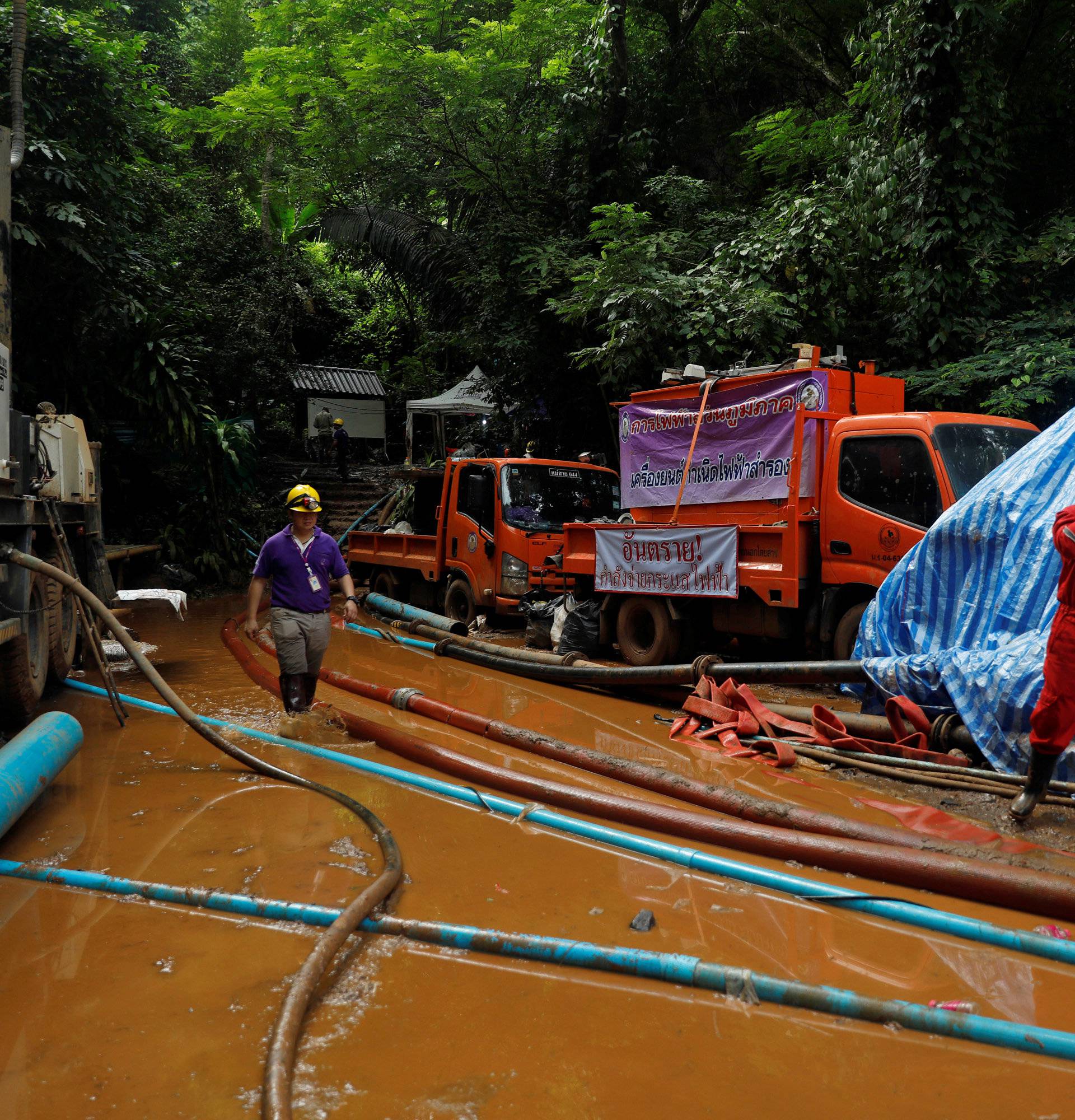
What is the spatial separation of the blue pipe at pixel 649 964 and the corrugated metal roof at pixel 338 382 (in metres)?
25.7

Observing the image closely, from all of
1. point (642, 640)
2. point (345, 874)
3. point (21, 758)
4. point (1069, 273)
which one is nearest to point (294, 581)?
point (21, 758)

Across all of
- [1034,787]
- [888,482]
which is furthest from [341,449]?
[1034,787]

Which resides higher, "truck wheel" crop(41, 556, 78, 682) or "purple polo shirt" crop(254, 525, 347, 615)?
"purple polo shirt" crop(254, 525, 347, 615)

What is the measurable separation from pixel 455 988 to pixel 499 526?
8.03 m

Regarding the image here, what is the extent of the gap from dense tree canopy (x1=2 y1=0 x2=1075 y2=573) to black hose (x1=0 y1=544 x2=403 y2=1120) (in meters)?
7.71

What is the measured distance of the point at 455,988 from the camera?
296cm

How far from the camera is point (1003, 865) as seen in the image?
3.71m

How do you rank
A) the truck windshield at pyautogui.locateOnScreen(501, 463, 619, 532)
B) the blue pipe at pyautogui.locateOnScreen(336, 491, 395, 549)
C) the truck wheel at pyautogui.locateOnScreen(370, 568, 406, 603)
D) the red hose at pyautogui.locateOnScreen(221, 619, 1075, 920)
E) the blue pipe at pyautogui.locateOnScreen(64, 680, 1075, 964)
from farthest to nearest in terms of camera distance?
1. the blue pipe at pyautogui.locateOnScreen(336, 491, 395, 549)
2. the truck wheel at pyautogui.locateOnScreen(370, 568, 406, 603)
3. the truck windshield at pyautogui.locateOnScreen(501, 463, 619, 532)
4. the red hose at pyautogui.locateOnScreen(221, 619, 1075, 920)
5. the blue pipe at pyautogui.locateOnScreen(64, 680, 1075, 964)

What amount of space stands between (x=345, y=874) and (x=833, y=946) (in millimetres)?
1931

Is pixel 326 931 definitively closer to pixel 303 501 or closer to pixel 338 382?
pixel 303 501

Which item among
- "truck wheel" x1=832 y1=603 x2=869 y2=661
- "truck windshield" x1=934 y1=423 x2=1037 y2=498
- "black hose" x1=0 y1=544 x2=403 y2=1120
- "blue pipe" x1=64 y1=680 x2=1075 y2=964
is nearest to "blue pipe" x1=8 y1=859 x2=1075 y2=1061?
"black hose" x1=0 y1=544 x2=403 y2=1120

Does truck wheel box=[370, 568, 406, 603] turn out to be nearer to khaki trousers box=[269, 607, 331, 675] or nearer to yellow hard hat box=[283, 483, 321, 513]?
khaki trousers box=[269, 607, 331, 675]

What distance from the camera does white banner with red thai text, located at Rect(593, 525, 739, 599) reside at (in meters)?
8.10

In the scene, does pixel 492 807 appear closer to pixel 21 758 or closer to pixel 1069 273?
pixel 21 758
